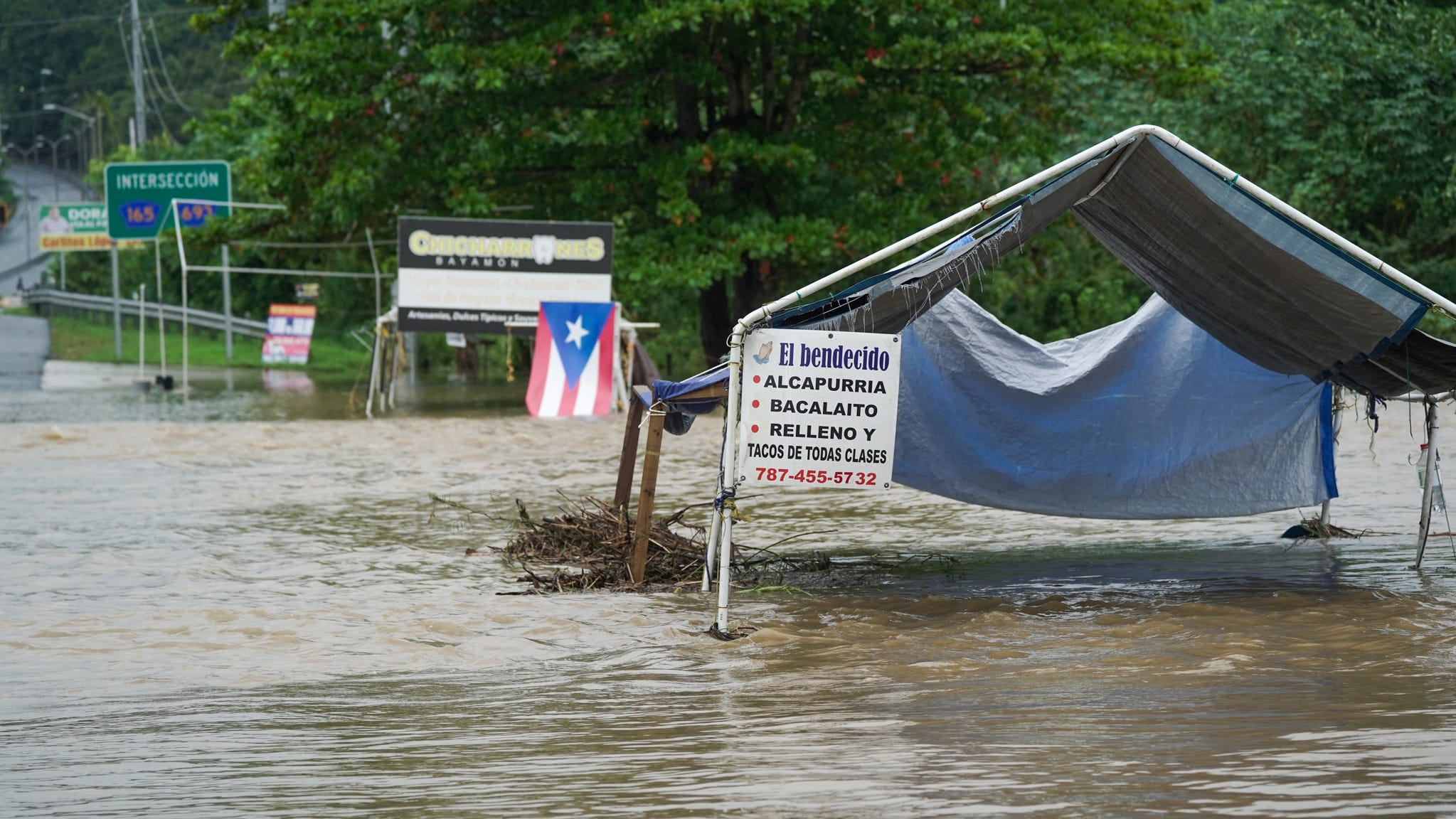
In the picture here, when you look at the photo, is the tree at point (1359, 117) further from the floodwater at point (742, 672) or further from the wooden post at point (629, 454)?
the wooden post at point (629, 454)

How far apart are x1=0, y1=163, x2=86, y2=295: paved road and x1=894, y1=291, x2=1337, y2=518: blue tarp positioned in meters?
71.0

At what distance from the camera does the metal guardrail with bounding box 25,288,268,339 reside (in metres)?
45.2

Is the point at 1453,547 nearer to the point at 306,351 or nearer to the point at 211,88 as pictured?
the point at 306,351

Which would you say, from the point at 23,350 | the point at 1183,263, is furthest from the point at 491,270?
the point at 23,350

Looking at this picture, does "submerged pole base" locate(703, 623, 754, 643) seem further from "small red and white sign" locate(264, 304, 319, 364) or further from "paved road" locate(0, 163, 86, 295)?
"paved road" locate(0, 163, 86, 295)

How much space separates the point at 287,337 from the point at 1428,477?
32.8 m

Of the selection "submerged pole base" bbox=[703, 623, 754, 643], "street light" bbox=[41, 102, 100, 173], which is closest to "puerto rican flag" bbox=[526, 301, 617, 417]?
"submerged pole base" bbox=[703, 623, 754, 643]

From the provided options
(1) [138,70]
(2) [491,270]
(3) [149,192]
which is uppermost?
(1) [138,70]

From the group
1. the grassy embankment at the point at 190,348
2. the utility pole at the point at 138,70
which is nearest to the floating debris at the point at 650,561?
the grassy embankment at the point at 190,348

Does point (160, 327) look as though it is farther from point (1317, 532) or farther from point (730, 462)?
point (730, 462)

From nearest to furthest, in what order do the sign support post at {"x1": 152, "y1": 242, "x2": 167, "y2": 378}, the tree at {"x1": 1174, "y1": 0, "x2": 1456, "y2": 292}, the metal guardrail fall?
1. the sign support post at {"x1": 152, "y1": 242, "x2": 167, "y2": 378}
2. the tree at {"x1": 1174, "y1": 0, "x2": 1456, "y2": 292}
3. the metal guardrail

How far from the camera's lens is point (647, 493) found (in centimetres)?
964

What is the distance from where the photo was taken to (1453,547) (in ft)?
35.6

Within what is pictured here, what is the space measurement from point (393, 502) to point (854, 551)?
489cm
